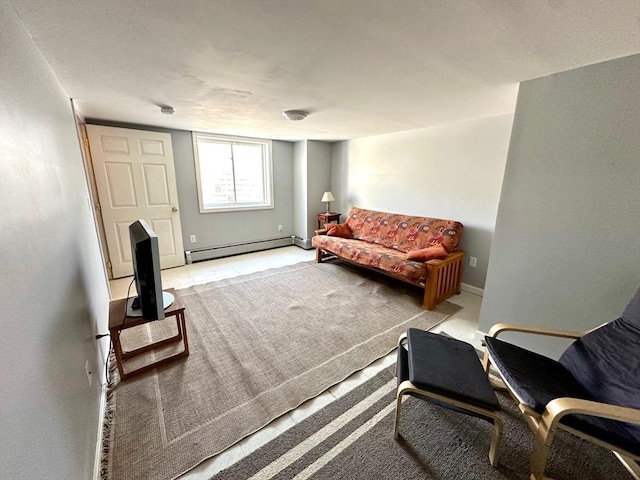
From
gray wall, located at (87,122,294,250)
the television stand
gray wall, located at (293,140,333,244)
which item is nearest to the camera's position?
the television stand

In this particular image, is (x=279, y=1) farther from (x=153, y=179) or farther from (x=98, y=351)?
(x=153, y=179)

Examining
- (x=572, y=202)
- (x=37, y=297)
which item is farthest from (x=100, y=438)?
(x=572, y=202)

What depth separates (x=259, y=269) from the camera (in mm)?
3811

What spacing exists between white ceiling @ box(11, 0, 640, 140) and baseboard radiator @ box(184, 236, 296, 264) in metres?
2.32

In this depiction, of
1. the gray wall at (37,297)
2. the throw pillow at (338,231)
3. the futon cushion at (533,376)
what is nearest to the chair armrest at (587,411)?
the futon cushion at (533,376)

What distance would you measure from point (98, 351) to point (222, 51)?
2.00 metres

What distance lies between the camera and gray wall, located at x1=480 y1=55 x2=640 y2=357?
145 centimetres

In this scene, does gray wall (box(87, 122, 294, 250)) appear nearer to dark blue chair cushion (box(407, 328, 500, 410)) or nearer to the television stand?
the television stand

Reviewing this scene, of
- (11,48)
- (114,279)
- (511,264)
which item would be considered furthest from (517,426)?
(114,279)

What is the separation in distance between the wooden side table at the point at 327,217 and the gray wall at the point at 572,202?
3032 millimetres

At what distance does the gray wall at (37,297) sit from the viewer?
25.6 inches

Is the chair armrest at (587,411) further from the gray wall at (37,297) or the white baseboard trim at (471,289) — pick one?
the white baseboard trim at (471,289)

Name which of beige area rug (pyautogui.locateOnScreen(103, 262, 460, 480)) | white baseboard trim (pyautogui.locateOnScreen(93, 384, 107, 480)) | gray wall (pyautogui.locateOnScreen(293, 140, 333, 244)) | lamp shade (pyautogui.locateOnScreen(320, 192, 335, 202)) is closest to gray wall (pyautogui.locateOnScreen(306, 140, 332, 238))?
gray wall (pyautogui.locateOnScreen(293, 140, 333, 244))

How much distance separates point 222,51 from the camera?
1.38 m
